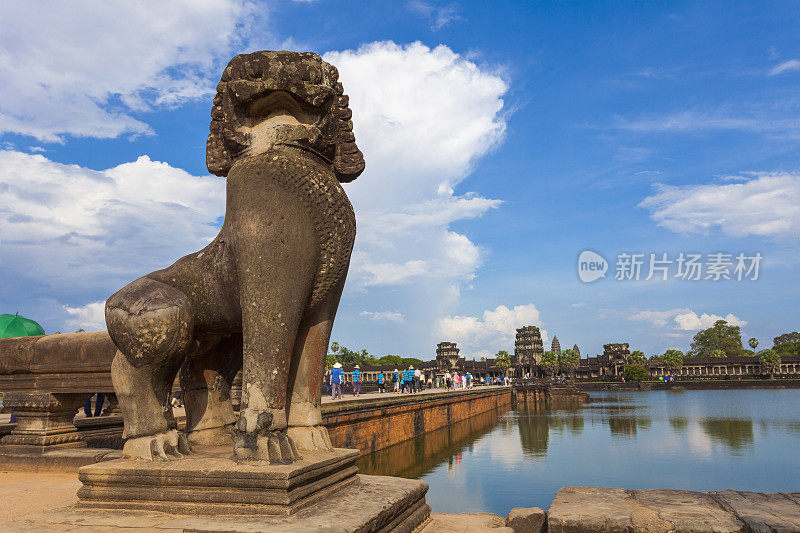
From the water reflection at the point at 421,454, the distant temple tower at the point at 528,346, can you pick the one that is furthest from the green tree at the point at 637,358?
the water reflection at the point at 421,454

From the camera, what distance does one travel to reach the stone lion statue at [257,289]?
2850 mm

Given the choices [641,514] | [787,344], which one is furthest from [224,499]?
[787,344]

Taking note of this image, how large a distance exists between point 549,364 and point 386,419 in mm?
81608

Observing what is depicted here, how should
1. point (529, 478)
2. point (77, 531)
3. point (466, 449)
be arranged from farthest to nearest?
point (466, 449) < point (529, 478) < point (77, 531)

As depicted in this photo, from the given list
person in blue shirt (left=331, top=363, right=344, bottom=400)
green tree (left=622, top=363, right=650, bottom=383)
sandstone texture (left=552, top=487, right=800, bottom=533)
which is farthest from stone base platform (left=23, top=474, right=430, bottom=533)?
green tree (left=622, top=363, right=650, bottom=383)

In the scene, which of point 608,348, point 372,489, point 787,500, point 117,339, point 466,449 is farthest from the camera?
point 608,348

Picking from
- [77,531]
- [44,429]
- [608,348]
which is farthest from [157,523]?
[608,348]

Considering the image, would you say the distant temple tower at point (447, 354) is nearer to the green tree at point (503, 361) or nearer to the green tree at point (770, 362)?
the green tree at point (503, 361)

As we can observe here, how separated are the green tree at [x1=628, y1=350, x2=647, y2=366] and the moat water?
8096cm

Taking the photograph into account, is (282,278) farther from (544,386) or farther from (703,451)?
(544,386)

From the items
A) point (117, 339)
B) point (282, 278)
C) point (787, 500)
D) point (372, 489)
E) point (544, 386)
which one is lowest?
point (544, 386)

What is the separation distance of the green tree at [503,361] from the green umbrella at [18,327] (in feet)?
283

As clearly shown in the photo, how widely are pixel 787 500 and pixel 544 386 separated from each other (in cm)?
5215

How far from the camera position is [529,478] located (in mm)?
12273
